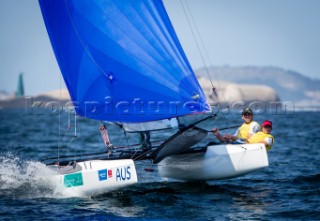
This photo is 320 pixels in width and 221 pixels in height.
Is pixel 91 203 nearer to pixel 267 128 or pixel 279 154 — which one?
pixel 267 128

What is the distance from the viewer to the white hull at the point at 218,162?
10.2 metres

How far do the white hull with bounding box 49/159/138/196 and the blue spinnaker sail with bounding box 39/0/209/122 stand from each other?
1044mm

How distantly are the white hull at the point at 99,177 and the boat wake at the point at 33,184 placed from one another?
0.39 ft

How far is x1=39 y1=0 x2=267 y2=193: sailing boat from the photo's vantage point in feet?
33.4

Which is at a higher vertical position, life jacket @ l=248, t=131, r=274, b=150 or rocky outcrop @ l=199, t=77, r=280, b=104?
rocky outcrop @ l=199, t=77, r=280, b=104

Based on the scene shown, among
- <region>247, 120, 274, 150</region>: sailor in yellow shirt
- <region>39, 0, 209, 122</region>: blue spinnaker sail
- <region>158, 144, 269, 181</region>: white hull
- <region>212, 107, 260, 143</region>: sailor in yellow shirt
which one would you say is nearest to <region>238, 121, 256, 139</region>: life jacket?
<region>212, 107, 260, 143</region>: sailor in yellow shirt

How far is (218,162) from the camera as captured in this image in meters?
10.4

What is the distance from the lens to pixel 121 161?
9.74 m

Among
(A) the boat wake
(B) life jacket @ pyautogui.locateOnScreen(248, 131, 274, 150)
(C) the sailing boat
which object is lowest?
(A) the boat wake

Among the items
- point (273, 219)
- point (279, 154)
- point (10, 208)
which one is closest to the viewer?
point (273, 219)

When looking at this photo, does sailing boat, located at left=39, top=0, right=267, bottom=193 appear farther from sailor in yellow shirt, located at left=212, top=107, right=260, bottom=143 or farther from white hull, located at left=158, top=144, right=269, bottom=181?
sailor in yellow shirt, located at left=212, top=107, right=260, bottom=143

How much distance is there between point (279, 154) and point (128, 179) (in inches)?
295

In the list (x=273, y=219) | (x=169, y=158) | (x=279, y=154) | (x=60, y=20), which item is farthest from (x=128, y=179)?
(x=279, y=154)

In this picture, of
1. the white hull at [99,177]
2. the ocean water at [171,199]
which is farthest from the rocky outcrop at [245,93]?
the white hull at [99,177]
